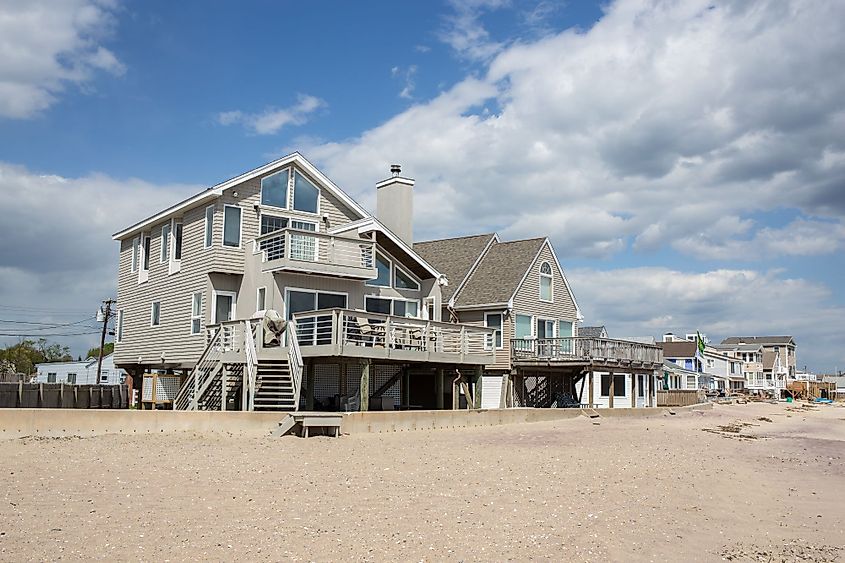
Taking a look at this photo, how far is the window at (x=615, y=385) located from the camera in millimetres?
41250

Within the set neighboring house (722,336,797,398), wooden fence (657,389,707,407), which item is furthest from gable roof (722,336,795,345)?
wooden fence (657,389,707,407)

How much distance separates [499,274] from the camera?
1480 inches

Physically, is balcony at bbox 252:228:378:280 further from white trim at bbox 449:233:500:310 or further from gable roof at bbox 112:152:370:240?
white trim at bbox 449:233:500:310

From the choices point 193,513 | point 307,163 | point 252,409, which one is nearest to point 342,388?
point 252,409

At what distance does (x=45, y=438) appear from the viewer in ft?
56.3

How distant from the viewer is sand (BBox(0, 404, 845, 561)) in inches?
370

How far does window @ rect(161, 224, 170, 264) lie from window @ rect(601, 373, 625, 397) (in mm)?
22313

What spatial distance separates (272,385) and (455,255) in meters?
18.2

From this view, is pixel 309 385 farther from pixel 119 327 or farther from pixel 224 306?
pixel 119 327

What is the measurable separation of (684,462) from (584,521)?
7.26 metres

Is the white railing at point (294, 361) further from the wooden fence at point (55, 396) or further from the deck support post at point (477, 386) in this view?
the wooden fence at point (55, 396)

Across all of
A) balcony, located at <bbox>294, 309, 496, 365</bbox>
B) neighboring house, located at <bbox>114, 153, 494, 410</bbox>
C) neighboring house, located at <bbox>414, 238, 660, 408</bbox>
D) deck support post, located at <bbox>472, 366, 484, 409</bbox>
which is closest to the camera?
balcony, located at <bbox>294, 309, 496, 365</bbox>

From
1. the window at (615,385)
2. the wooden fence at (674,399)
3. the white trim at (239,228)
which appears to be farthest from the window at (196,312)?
the wooden fence at (674,399)

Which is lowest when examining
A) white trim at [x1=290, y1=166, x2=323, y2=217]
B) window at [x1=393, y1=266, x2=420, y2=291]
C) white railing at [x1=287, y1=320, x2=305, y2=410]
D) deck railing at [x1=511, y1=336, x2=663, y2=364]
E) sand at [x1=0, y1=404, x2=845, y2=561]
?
sand at [x1=0, y1=404, x2=845, y2=561]
